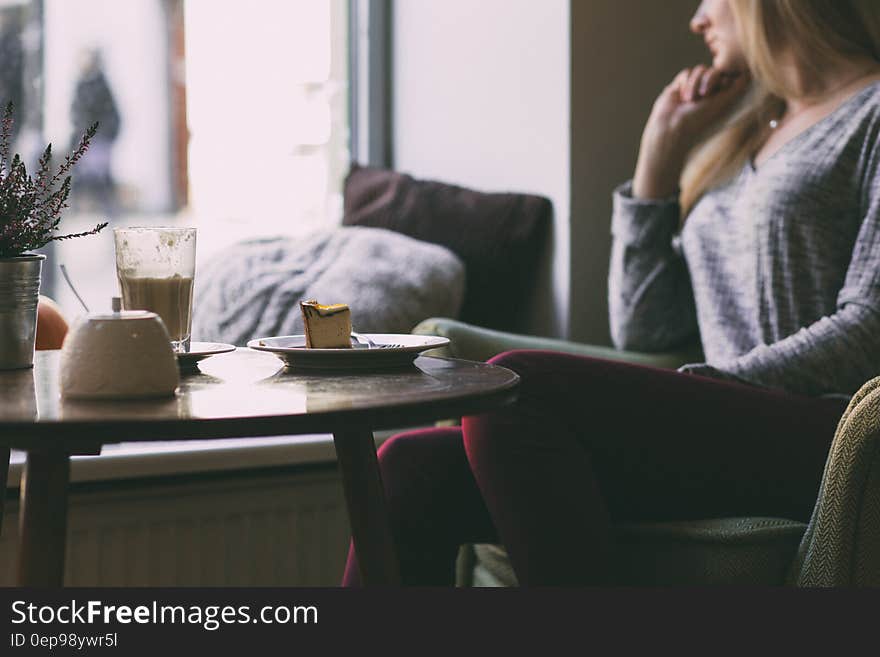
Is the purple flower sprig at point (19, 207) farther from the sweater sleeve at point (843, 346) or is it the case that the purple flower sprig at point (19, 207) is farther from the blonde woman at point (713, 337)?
the sweater sleeve at point (843, 346)

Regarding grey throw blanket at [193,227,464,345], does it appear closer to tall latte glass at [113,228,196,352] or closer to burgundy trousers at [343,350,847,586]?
burgundy trousers at [343,350,847,586]

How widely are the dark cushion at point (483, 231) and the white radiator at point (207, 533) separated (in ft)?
1.52

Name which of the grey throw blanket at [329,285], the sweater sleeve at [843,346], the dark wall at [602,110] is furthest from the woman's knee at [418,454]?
the dark wall at [602,110]

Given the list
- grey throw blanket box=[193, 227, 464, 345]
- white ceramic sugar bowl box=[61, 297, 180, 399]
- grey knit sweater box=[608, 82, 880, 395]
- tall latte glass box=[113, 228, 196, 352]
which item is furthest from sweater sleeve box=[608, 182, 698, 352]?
white ceramic sugar bowl box=[61, 297, 180, 399]

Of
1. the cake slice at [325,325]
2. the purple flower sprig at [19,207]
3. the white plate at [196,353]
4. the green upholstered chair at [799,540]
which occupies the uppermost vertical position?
the purple flower sprig at [19,207]

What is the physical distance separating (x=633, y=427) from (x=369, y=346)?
31 centimetres

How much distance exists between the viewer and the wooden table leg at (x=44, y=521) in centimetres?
95

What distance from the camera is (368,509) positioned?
3.51 feet

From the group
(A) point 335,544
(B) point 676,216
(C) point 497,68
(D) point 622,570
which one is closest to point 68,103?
(C) point 497,68

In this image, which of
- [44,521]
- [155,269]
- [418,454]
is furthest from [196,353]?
[418,454]

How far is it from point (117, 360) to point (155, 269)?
0.17 m

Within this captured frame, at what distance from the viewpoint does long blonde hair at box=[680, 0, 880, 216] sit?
1559mm

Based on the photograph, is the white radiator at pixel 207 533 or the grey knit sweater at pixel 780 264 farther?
the white radiator at pixel 207 533

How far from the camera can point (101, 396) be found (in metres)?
0.89
